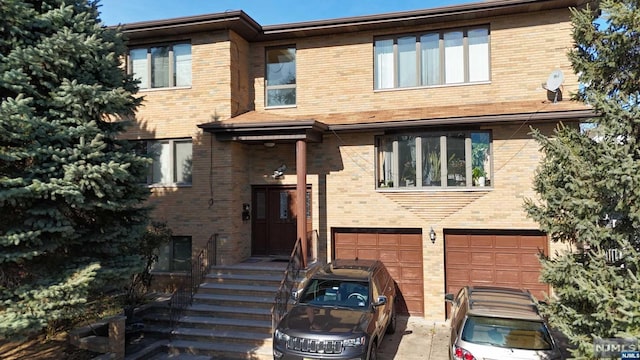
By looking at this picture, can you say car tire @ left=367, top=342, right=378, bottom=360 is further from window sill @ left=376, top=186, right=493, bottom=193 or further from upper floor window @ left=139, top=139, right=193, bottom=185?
upper floor window @ left=139, top=139, right=193, bottom=185

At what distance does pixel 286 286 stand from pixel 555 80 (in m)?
8.35

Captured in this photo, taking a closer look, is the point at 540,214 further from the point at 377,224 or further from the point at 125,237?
the point at 125,237

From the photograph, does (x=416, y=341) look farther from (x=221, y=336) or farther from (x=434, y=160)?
(x=434, y=160)

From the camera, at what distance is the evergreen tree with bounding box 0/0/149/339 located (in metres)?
5.61

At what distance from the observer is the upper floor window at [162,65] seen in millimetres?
11898

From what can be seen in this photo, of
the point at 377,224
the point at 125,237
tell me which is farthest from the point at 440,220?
the point at 125,237

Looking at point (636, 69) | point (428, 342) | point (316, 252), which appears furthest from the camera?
point (316, 252)

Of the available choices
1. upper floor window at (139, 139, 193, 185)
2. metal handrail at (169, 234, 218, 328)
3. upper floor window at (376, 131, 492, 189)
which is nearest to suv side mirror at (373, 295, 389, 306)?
upper floor window at (376, 131, 492, 189)

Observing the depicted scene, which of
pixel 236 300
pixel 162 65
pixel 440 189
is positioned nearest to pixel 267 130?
pixel 162 65

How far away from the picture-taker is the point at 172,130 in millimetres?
11711

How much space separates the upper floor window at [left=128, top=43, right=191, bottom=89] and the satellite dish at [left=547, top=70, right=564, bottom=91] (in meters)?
9.90

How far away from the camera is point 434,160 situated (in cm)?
1084

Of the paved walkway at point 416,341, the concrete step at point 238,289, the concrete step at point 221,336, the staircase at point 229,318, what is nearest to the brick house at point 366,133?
the paved walkway at point 416,341

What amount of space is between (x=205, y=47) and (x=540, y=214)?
9746 millimetres
